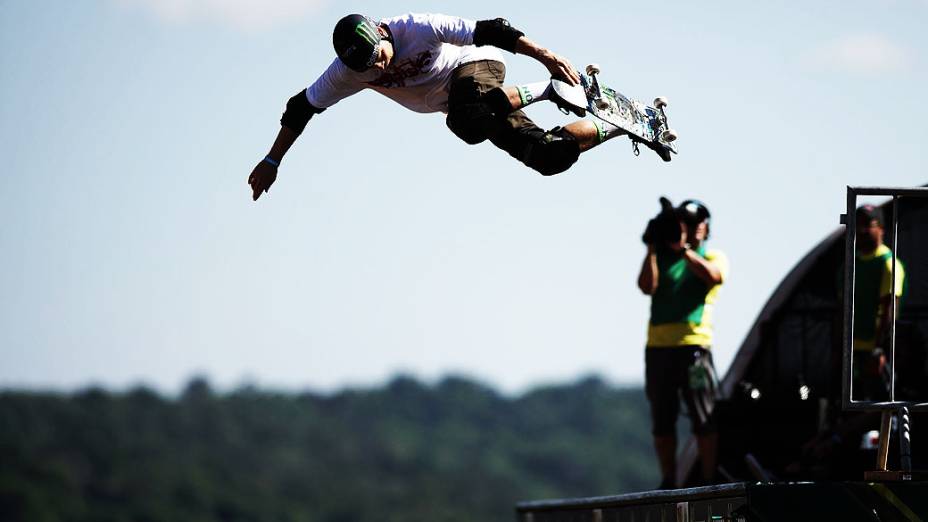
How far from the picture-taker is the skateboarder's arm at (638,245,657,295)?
11.2 metres

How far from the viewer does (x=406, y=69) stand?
9156 millimetres

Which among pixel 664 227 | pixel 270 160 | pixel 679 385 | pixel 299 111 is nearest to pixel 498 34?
pixel 299 111

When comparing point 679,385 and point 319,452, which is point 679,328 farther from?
point 319,452

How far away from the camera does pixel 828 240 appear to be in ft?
49.9

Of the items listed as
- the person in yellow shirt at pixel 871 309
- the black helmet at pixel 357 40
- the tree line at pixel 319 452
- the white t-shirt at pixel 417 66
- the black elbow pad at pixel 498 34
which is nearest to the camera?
the black helmet at pixel 357 40

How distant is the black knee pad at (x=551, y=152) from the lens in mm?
9016

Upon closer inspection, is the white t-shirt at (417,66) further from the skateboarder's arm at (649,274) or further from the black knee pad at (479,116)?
the skateboarder's arm at (649,274)

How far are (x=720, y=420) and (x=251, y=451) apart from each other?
123 m

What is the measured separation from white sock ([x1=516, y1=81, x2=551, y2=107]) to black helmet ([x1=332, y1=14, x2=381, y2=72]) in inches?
32.8

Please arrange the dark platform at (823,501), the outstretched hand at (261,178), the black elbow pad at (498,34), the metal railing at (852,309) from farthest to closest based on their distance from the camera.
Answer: the outstretched hand at (261,178) → the black elbow pad at (498,34) → the metal railing at (852,309) → the dark platform at (823,501)

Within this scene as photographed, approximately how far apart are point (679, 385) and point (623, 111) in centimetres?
247

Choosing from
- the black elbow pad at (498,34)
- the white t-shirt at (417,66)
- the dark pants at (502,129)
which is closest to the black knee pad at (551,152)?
the dark pants at (502,129)

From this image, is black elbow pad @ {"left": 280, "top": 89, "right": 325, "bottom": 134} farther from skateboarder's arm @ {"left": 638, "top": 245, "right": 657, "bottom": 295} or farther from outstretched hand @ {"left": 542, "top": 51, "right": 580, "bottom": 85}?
skateboarder's arm @ {"left": 638, "top": 245, "right": 657, "bottom": 295}

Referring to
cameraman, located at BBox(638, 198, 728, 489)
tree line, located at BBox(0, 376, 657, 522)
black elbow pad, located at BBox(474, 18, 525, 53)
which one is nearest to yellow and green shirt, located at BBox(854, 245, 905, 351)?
cameraman, located at BBox(638, 198, 728, 489)
